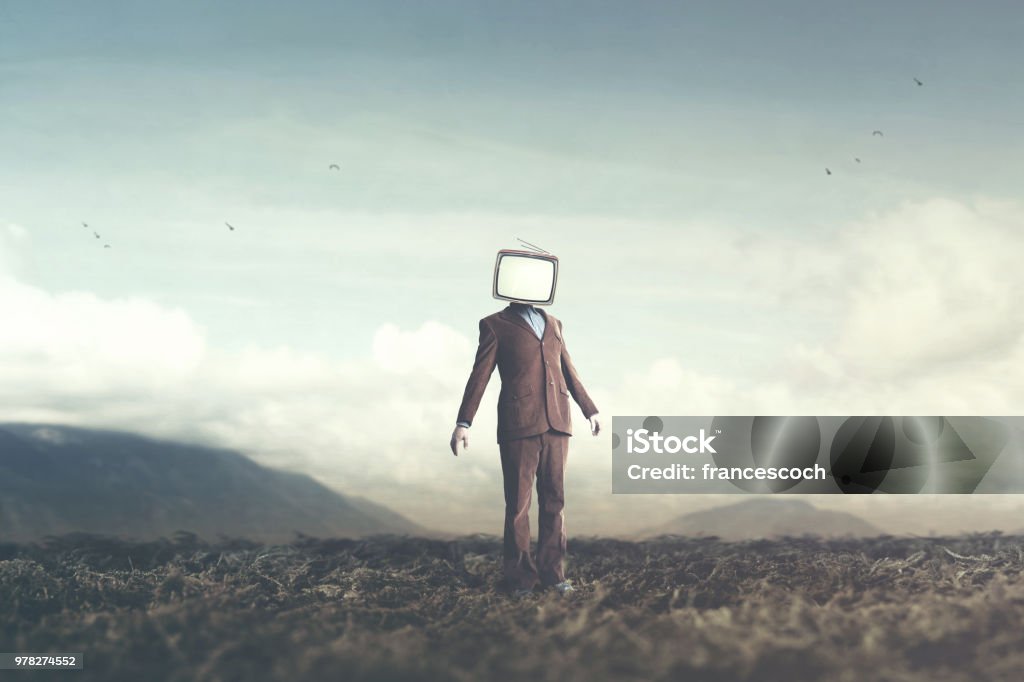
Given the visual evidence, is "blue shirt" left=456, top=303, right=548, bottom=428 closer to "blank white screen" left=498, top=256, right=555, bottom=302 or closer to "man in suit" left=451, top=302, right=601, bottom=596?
"man in suit" left=451, top=302, right=601, bottom=596

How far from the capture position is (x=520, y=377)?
33.6 feet

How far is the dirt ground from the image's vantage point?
958cm

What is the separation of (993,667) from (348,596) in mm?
5909

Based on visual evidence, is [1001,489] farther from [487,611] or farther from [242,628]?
[242,628]

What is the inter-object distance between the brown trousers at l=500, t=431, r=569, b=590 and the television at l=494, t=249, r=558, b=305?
1.32 m

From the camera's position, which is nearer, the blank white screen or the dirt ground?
the dirt ground

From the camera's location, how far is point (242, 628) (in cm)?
1014

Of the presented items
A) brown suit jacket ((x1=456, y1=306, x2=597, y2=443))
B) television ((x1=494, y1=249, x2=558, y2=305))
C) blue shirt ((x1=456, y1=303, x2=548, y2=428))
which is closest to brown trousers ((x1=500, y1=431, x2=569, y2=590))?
brown suit jacket ((x1=456, y1=306, x2=597, y2=443))

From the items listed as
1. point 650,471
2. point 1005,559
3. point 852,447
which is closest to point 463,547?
point 650,471

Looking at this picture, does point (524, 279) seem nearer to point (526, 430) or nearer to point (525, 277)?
point (525, 277)

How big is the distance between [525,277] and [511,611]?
10.2ft

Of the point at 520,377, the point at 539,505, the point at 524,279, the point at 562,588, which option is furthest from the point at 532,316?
the point at 562,588

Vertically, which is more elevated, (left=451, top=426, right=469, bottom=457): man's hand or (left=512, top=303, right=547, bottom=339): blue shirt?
(left=512, top=303, right=547, bottom=339): blue shirt

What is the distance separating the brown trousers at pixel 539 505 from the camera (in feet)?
33.1
